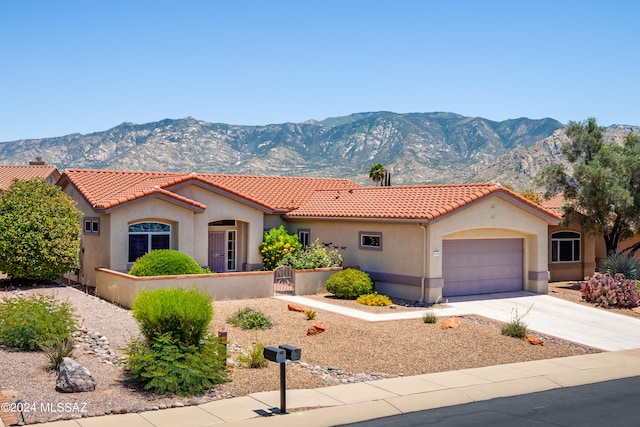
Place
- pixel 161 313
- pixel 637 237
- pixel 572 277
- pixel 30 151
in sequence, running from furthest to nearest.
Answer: pixel 30 151, pixel 637 237, pixel 572 277, pixel 161 313

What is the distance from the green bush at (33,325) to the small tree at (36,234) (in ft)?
27.0

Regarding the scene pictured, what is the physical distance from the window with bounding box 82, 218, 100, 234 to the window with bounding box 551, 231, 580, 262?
61.6 ft

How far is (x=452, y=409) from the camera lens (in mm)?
11969

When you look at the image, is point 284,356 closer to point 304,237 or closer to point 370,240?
point 370,240

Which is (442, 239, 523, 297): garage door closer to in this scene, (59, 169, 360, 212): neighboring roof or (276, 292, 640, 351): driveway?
(276, 292, 640, 351): driveway

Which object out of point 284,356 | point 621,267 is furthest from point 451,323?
point 621,267

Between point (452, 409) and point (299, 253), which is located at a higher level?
point (299, 253)

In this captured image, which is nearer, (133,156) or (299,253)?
(299,253)

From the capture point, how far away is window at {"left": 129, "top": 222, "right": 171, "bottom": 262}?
2480 centimetres

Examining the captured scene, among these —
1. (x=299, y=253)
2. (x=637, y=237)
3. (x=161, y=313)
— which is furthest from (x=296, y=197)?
(x=161, y=313)

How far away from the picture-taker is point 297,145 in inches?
6900

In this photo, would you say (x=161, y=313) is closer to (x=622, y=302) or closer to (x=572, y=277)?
(x=622, y=302)

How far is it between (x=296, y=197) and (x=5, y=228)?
1302cm

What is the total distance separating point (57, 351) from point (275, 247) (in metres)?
15.1
